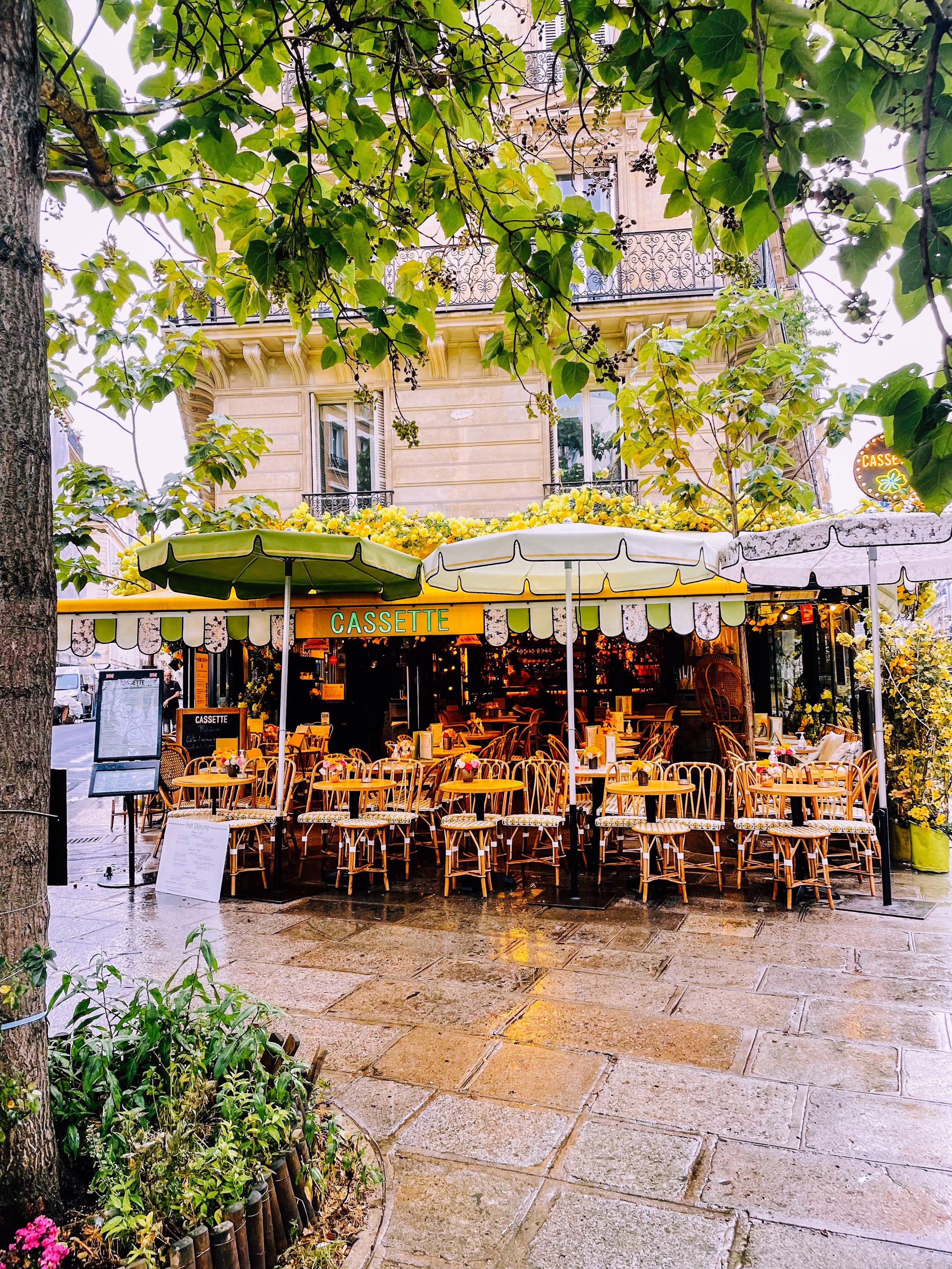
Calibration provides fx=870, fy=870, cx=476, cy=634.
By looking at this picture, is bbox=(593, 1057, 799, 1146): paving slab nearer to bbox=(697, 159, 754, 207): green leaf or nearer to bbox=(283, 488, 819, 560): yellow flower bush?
bbox=(697, 159, 754, 207): green leaf

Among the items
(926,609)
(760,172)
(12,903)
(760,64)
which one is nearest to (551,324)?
(760,172)

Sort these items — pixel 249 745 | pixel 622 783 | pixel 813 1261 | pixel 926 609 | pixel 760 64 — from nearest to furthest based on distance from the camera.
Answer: pixel 760 64, pixel 813 1261, pixel 622 783, pixel 926 609, pixel 249 745

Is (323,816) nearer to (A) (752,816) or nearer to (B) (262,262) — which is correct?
(A) (752,816)

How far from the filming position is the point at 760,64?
→ 99.2 inches

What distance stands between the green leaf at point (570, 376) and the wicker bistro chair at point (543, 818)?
4.87m

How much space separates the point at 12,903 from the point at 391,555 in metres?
6.16

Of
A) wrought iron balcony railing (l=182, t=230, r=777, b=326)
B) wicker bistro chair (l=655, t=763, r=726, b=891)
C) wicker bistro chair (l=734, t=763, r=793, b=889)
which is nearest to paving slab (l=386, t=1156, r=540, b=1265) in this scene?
wicker bistro chair (l=655, t=763, r=726, b=891)

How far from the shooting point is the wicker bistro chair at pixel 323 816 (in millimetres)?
8359

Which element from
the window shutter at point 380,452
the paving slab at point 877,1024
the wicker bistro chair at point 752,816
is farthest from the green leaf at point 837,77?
the window shutter at point 380,452

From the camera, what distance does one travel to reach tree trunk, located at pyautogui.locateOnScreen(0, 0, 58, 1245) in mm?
2533

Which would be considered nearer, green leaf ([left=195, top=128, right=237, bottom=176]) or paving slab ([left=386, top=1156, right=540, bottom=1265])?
paving slab ([left=386, top=1156, right=540, bottom=1265])

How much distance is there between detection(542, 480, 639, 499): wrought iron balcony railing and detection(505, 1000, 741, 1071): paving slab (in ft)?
34.6

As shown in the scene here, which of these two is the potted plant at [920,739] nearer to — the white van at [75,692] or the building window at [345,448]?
the building window at [345,448]

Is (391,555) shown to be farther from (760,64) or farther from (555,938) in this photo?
(760,64)
